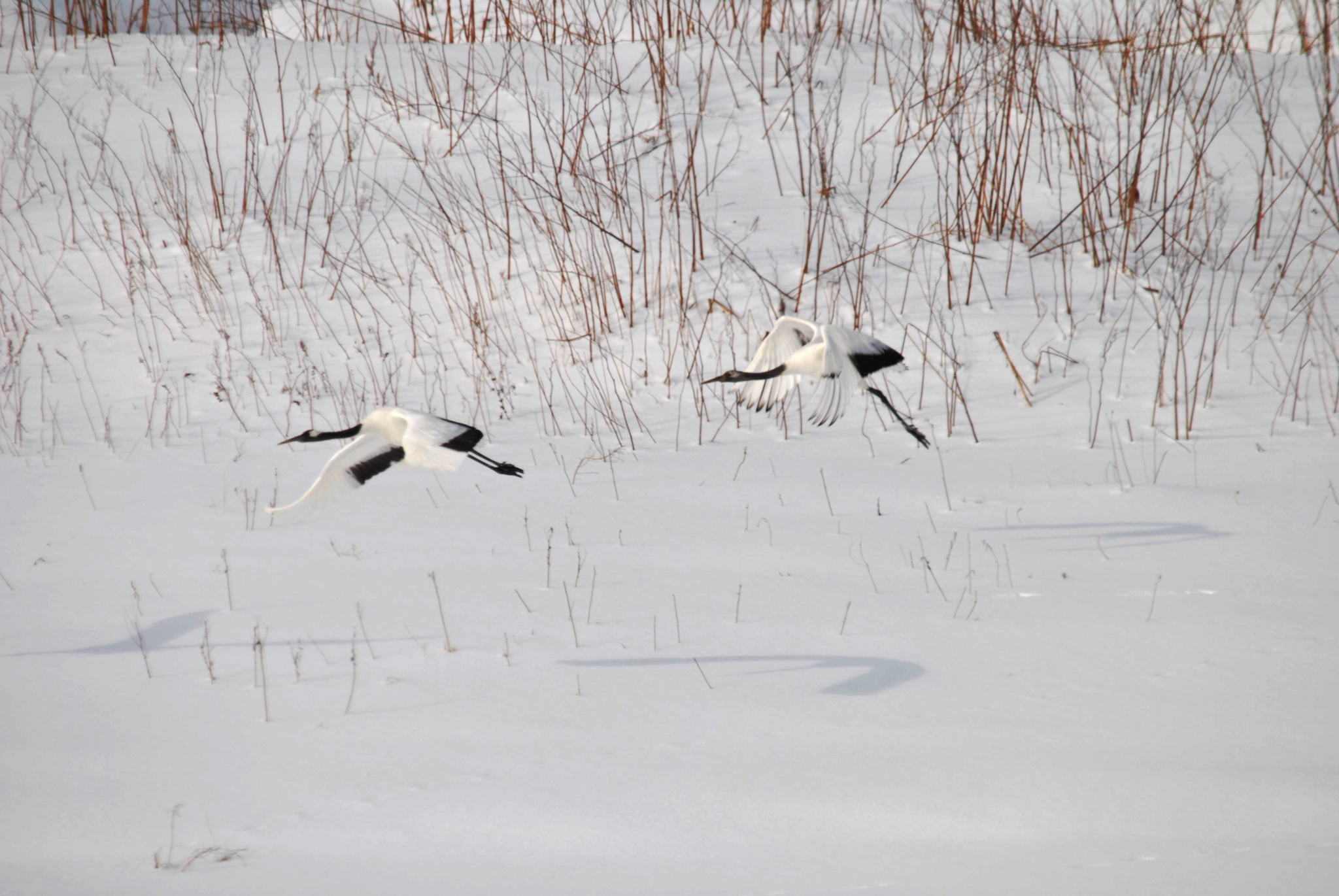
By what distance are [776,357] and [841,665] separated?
1315 mm

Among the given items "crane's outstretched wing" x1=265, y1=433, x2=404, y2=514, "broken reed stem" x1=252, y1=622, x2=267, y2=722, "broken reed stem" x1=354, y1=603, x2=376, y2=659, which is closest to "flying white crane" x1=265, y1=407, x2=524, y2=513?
"crane's outstretched wing" x1=265, y1=433, x2=404, y2=514

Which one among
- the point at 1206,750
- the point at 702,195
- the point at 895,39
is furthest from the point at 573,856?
the point at 895,39

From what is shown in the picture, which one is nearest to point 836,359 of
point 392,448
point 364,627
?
point 392,448

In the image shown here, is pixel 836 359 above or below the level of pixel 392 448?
above

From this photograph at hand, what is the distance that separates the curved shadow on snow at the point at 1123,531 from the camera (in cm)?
379

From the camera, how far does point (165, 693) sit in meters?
2.89

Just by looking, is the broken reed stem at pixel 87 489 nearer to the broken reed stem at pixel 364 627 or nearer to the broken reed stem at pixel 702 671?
the broken reed stem at pixel 364 627

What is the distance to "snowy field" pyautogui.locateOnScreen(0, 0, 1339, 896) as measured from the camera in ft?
7.81

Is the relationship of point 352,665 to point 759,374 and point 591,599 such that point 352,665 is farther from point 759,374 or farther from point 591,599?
point 759,374

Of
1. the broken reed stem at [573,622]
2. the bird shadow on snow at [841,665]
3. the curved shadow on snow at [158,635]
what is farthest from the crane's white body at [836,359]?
the curved shadow on snow at [158,635]

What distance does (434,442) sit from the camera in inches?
107

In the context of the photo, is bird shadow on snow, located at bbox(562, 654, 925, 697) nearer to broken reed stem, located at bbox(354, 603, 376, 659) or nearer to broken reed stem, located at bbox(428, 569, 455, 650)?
broken reed stem, located at bbox(428, 569, 455, 650)

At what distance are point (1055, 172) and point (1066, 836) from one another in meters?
6.03

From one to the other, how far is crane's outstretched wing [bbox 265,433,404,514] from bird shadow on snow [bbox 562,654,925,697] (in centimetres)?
86
